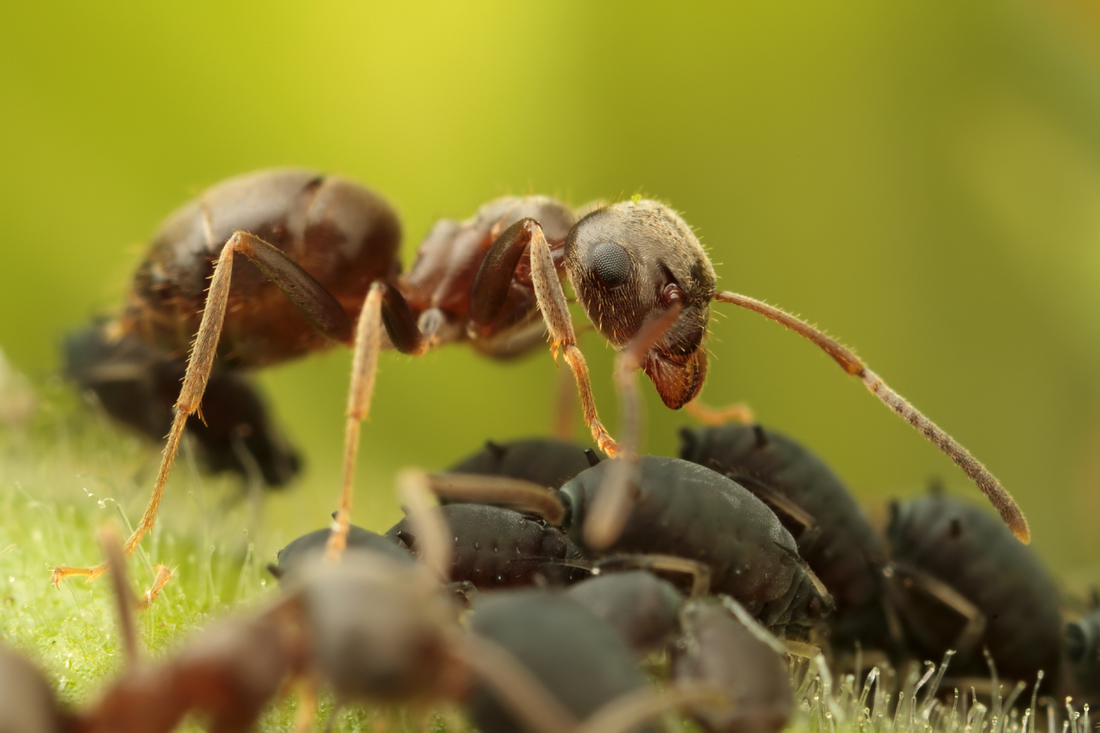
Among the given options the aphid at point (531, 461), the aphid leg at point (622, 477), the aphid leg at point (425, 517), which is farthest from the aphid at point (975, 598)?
the aphid leg at point (425, 517)

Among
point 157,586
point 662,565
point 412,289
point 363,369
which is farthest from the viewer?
point 412,289

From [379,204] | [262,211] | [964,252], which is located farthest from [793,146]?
[262,211]

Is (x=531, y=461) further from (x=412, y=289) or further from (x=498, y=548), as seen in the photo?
(x=412, y=289)

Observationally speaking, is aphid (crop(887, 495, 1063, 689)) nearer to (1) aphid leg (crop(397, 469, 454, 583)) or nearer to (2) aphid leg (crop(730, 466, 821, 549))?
(2) aphid leg (crop(730, 466, 821, 549))

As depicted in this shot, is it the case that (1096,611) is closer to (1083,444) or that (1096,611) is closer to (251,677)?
(1083,444)

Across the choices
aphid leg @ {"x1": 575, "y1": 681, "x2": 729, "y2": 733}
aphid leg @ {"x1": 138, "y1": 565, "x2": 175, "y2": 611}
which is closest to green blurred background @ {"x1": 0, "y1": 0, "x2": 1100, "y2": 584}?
aphid leg @ {"x1": 138, "y1": 565, "x2": 175, "y2": 611}

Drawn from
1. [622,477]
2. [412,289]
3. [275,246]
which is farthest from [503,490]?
[412,289]

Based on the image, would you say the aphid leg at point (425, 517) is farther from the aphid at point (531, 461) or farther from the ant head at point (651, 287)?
the ant head at point (651, 287)
